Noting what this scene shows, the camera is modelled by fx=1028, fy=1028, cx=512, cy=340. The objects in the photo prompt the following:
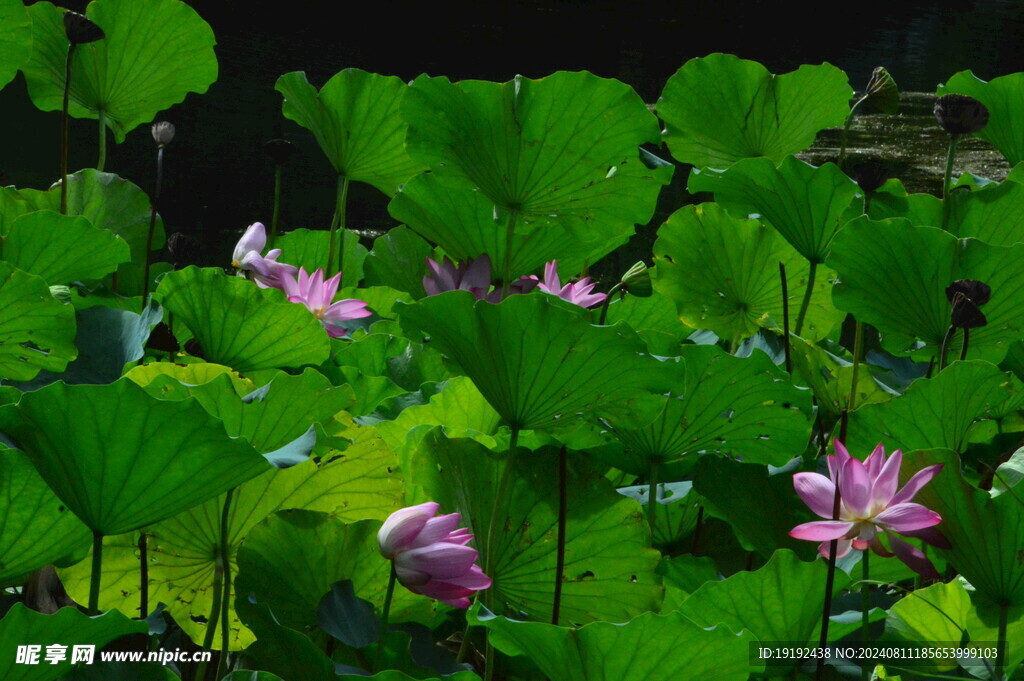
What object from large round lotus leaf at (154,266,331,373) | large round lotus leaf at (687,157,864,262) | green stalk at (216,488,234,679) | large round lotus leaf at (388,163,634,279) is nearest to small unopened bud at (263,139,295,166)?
large round lotus leaf at (388,163,634,279)

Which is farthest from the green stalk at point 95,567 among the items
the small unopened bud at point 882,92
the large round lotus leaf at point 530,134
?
→ the small unopened bud at point 882,92

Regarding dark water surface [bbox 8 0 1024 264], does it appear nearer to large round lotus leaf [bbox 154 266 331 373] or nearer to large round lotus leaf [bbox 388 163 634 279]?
large round lotus leaf [bbox 388 163 634 279]

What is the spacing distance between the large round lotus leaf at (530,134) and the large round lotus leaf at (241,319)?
145 millimetres

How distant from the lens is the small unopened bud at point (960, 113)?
74 centimetres

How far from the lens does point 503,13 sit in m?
8.06

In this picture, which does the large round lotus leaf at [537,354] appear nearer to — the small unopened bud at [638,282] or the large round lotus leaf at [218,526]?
the large round lotus leaf at [218,526]

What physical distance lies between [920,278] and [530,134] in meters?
0.30

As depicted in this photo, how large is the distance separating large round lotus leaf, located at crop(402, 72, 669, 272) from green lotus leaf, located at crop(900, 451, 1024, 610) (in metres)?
0.31

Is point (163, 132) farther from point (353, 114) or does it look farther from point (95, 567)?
point (95, 567)

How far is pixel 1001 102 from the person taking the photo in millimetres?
1013

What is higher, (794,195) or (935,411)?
(794,195)

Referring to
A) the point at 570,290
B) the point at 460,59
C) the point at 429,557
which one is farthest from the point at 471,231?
the point at 460,59

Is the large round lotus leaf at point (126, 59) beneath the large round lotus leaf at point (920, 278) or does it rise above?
above

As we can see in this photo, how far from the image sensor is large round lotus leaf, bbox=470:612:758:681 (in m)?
0.42
